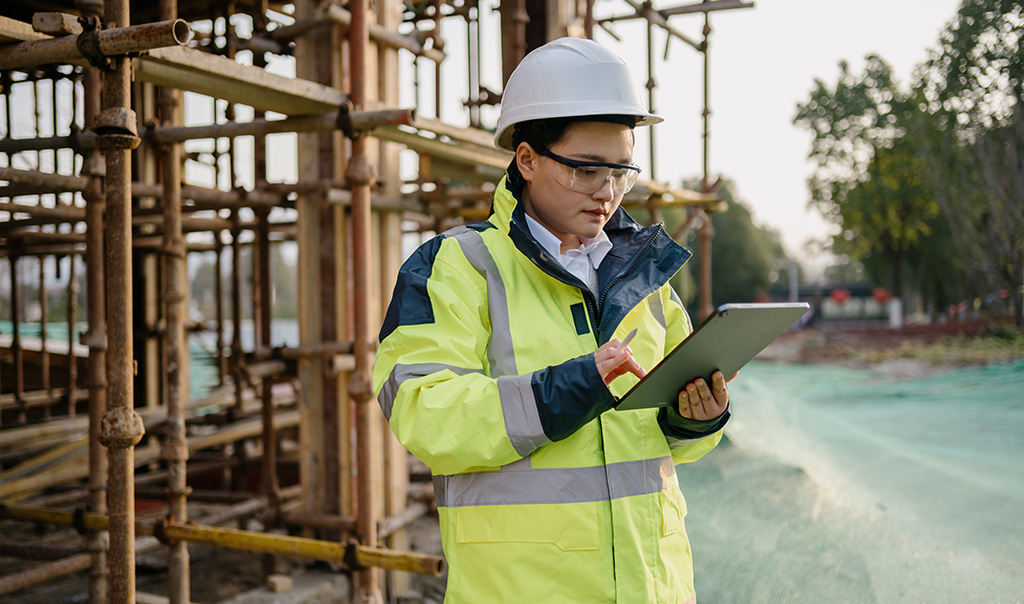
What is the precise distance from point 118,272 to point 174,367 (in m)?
1.37

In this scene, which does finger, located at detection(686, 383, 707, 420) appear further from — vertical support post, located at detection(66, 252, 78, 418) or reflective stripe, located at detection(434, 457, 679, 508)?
vertical support post, located at detection(66, 252, 78, 418)

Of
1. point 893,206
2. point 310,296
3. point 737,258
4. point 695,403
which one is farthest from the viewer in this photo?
point 737,258

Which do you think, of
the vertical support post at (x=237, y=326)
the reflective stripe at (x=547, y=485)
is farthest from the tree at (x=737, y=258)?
the reflective stripe at (x=547, y=485)

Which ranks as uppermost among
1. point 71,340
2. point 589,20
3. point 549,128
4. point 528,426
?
point 589,20

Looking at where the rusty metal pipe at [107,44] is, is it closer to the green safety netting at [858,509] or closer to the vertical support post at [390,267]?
the vertical support post at [390,267]

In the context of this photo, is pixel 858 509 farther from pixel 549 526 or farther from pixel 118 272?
pixel 118 272

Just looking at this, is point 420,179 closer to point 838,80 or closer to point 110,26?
point 110,26

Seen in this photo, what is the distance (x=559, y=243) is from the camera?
5.97ft

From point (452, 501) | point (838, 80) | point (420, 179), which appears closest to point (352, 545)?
point (452, 501)

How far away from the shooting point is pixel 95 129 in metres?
2.39

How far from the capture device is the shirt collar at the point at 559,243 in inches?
70.9

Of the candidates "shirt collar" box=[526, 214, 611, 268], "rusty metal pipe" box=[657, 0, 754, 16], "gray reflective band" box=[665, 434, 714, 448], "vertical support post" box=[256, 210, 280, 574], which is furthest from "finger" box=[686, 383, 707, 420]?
"rusty metal pipe" box=[657, 0, 754, 16]

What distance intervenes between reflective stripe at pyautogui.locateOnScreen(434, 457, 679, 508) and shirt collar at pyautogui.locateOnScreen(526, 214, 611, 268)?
0.48 m

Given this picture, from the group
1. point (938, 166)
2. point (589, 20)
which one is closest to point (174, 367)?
point (589, 20)
